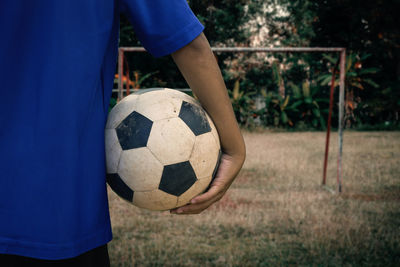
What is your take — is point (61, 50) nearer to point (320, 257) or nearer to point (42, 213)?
point (42, 213)

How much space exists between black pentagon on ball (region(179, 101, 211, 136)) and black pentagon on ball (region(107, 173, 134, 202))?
10.2 inches

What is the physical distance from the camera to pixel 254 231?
128 inches

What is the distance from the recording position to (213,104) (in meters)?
1.06

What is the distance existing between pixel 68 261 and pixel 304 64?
55.1ft

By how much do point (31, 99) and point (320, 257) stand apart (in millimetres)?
2484

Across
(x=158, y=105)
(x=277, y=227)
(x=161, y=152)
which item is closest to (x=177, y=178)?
(x=161, y=152)

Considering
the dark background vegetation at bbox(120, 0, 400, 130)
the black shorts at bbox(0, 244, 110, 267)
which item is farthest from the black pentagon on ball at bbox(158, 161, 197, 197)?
the dark background vegetation at bbox(120, 0, 400, 130)

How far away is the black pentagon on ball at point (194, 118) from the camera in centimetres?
114

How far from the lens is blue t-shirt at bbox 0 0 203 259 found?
82 centimetres

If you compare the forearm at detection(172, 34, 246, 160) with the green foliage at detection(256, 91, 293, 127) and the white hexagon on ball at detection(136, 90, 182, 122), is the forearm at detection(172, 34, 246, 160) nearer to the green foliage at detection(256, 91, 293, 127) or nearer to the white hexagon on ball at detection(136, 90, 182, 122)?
Answer: the white hexagon on ball at detection(136, 90, 182, 122)

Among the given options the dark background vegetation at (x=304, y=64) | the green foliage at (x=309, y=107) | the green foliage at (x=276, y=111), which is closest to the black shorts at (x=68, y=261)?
the dark background vegetation at (x=304, y=64)

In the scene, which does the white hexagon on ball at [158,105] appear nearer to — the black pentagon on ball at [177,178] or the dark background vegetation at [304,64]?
the black pentagon on ball at [177,178]

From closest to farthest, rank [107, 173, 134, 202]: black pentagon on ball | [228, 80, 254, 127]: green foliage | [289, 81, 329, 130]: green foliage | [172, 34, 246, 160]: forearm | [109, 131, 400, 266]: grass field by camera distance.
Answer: [172, 34, 246, 160]: forearm, [107, 173, 134, 202]: black pentagon on ball, [109, 131, 400, 266]: grass field, [228, 80, 254, 127]: green foliage, [289, 81, 329, 130]: green foliage

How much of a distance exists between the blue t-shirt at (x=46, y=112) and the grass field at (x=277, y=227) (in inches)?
75.8
